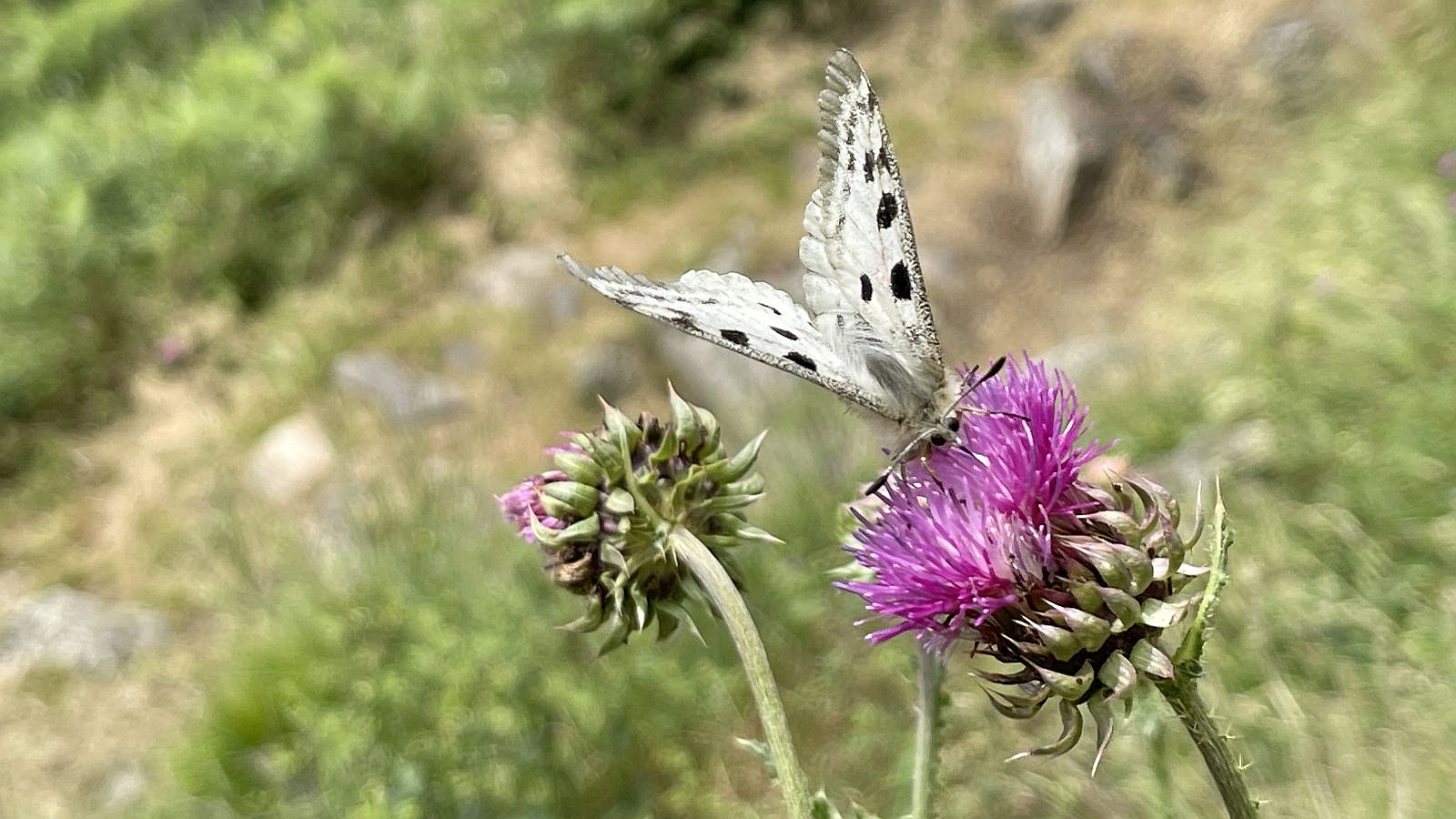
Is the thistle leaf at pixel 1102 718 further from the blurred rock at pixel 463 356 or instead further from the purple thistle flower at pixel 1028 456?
the blurred rock at pixel 463 356

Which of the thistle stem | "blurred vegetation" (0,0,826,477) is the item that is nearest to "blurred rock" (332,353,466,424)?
"blurred vegetation" (0,0,826,477)

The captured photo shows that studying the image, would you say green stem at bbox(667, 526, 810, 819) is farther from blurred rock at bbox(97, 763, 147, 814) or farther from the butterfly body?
blurred rock at bbox(97, 763, 147, 814)

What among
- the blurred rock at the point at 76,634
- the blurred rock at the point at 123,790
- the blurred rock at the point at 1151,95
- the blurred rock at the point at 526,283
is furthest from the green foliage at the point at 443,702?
the blurred rock at the point at 1151,95

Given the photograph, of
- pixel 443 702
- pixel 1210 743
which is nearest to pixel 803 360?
pixel 1210 743

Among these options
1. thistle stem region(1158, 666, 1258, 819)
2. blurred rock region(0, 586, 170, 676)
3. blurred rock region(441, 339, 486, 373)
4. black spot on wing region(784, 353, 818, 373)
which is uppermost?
blurred rock region(441, 339, 486, 373)

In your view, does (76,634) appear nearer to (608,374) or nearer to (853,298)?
(608,374)

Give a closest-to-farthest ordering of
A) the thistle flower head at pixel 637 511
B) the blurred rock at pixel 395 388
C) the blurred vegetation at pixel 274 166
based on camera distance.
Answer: the thistle flower head at pixel 637 511
the blurred rock at pixel 395 388
the blurred vegetation at pixel 274 166

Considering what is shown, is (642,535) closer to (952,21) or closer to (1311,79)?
(1311,79)

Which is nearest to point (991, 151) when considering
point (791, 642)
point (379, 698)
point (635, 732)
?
point (791, 642)
